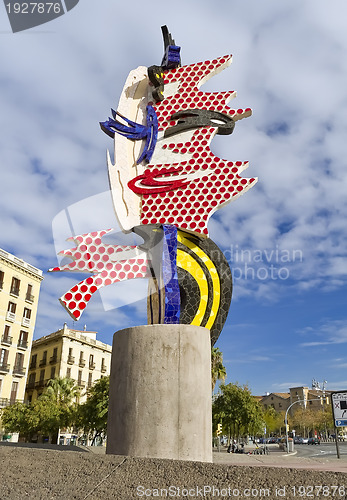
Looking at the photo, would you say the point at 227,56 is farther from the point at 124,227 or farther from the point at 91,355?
the point at 91,355

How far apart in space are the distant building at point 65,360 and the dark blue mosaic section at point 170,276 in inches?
1395

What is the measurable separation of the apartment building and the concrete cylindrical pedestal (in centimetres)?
3057

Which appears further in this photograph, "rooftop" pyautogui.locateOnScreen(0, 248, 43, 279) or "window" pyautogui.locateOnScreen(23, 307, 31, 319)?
"window" pyautogui.locateOnScreen(23, 307, 31, 319)

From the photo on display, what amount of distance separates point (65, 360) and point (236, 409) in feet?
61.2

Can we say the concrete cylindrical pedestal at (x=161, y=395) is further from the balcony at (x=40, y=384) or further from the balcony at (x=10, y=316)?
the balcony at (x=40, y=384)

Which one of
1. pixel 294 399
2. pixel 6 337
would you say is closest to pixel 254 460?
pixel 6 337

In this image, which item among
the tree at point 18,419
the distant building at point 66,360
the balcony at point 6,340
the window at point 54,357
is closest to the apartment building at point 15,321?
the balcony at point 6,340

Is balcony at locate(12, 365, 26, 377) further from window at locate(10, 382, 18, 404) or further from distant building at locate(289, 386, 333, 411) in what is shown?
distant building at locate(289, 386, 333, 411)

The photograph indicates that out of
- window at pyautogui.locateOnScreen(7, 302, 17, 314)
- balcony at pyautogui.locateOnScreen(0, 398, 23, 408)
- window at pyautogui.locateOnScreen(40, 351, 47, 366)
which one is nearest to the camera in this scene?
balcony at pyautogui.locateOnScreen(0, 398, 23, 408)

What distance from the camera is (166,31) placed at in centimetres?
1444

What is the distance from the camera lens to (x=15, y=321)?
3791cm

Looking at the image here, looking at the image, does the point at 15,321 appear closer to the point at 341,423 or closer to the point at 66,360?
the point at 66,360

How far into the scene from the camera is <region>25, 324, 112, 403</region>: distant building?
44.2m

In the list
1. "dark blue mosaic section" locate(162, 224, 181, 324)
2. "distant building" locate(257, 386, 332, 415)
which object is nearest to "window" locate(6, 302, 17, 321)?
"dark blue mosaic section" locate(162, 224, 181, 324)
